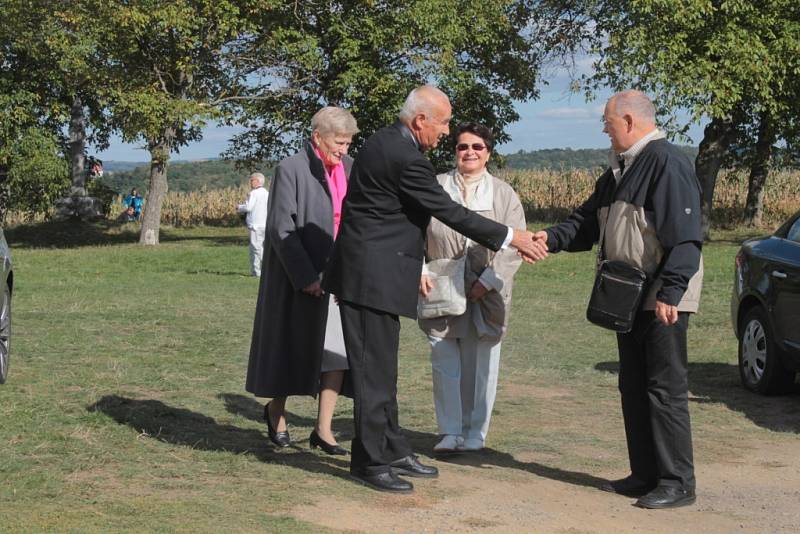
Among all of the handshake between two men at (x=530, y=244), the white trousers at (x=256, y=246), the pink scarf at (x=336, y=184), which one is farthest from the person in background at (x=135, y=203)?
the handshake between two men at (x=530, y=244)

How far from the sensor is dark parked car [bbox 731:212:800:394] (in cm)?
977

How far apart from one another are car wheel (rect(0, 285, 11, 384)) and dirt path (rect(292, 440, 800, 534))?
4.36m

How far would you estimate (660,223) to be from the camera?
6.39 metres

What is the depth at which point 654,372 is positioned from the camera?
658cm

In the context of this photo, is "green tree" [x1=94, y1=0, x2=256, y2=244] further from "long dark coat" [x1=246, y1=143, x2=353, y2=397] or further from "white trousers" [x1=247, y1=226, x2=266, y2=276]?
"long dark coat" [x1=246, y1=143, x2=353, y2=397]

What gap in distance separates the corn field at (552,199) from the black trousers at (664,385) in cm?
3481

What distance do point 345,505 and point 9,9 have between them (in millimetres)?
31633

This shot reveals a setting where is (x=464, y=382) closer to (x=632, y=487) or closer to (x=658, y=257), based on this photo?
(x=632, y=487)

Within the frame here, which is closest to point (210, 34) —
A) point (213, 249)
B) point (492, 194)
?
point (213, 249)

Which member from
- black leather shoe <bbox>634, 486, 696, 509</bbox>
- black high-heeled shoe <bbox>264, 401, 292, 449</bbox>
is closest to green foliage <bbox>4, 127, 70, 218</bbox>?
black high-heeled shoe <bbox>264, 401, 292, 449</bbox>

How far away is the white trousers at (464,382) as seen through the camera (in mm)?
7871

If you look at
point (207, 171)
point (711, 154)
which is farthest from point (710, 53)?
point (207, 171)

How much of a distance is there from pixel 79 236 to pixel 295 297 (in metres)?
34.2

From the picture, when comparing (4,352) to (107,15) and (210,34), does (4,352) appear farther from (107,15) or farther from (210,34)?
(210,34)
